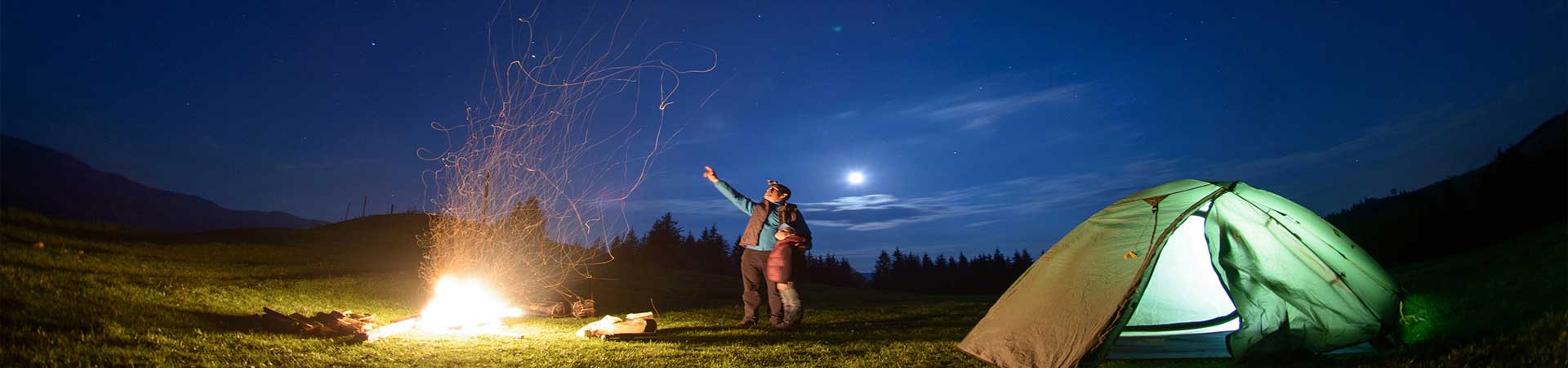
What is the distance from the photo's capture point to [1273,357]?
6.58 meters

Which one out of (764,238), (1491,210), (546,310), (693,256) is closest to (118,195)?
(693,256)

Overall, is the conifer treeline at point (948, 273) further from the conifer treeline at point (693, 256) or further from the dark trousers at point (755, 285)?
the dark trousers at point (755, 285)

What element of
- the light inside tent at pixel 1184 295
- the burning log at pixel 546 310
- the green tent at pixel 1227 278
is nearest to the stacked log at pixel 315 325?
the burning log at pixel 546 310

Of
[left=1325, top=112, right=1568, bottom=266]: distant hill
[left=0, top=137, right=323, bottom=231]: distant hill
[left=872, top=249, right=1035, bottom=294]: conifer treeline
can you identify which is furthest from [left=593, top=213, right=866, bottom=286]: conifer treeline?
[left=0, top=137, right=323, bottom=231]: distant hill

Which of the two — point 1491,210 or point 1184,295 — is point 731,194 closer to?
point 1184,295

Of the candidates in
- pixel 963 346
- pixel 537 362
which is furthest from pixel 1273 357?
pixel 537 362

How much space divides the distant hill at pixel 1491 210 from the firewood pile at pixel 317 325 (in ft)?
82.2

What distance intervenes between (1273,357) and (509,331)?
9455 millimetres

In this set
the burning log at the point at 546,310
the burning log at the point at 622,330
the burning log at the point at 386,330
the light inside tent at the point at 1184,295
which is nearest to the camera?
the light inside tent at the point at 1184,295

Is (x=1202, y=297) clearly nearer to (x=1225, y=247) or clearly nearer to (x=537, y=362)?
(x=1225, y=247)

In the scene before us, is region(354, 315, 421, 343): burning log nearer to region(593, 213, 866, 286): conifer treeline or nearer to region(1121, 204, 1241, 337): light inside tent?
region(1121, 204, 1241, 337): light inside tent

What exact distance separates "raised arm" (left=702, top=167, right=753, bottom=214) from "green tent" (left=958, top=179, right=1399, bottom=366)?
4328mm

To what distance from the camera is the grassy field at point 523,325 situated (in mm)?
5977

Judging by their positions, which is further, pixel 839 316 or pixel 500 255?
pixel 500 255
